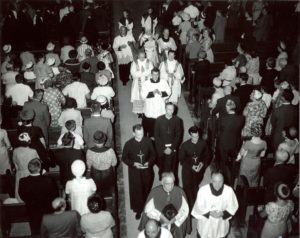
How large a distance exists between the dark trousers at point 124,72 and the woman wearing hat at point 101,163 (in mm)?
5370

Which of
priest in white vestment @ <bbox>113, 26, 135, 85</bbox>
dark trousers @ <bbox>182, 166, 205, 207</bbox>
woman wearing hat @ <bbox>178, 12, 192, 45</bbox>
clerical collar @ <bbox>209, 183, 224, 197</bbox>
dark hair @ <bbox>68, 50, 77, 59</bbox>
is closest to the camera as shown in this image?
clerical collar @ <bbox>209, 183, 224, 197</bbox>

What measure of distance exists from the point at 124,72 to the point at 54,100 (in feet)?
13.0

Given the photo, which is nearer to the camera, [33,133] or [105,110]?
[33,133]

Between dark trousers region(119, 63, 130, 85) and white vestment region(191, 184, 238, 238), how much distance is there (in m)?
6.68

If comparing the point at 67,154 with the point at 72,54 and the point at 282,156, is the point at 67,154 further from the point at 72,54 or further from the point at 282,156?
the point at 72,54

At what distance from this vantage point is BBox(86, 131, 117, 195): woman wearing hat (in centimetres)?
705

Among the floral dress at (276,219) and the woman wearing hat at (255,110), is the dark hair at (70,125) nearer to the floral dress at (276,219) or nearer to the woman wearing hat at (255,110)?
the woman wearing hat at (255,110)

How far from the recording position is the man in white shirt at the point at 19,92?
9461mm

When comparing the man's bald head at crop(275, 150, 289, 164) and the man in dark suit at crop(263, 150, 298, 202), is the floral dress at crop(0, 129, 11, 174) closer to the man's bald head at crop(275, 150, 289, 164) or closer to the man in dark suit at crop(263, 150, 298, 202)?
the man in dark suit at crop(263, 150, 298, 202)

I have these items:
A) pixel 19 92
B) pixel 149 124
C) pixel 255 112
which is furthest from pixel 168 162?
pixel 19 92

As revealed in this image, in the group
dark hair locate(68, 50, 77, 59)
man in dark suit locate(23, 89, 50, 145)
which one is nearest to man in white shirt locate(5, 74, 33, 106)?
man in dark suit locate(23, 89, 50, 145)

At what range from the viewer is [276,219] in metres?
5.95

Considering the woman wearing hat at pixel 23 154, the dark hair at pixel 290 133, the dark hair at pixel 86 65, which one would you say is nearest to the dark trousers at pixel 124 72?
the dark hair at pixel 86 65

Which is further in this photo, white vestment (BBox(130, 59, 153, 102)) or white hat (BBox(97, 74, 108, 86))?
white vestment (BBox(130, 59, 153, 102))
